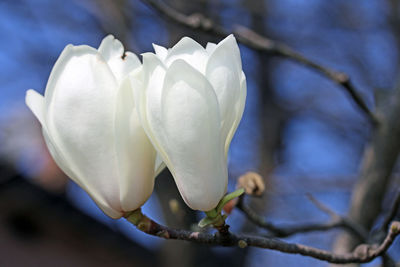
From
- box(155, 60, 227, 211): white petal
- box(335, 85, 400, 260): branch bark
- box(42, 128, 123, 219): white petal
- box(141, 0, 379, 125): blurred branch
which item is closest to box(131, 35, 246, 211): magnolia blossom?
box(155, 60, 227, 211): white petal

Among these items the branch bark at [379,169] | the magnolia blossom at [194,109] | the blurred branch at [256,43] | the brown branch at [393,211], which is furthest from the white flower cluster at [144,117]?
the branch bark at [379,169]

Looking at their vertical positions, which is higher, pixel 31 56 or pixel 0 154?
pixel 31 56

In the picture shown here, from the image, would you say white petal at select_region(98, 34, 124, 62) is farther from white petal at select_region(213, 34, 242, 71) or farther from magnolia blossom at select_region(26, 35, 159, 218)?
white petal at select_region(213, 34, 242, 71)

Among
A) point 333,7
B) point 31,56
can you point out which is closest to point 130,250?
point 31,56

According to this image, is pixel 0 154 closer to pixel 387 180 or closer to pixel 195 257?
pixel 195 257

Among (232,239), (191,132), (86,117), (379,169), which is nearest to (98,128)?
(86,117)

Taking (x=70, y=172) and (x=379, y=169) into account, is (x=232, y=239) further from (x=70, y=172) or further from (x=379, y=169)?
(x=379, y=169)
